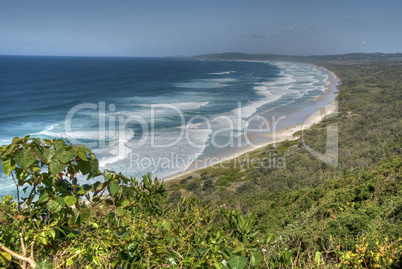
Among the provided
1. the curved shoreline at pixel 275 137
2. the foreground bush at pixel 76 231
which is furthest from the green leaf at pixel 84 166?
the curved shoreline at pixel 275 137

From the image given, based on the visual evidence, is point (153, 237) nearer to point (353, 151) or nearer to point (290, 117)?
point (353, 151)

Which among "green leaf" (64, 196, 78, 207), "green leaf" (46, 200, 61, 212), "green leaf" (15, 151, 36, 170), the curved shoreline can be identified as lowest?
the curved shoreline

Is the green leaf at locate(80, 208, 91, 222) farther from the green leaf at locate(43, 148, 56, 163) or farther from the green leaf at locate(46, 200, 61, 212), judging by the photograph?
the green leaf at locate(43, 148, 56, 163)

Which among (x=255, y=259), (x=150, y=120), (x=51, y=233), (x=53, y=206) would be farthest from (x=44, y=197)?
(x=150, y=120)

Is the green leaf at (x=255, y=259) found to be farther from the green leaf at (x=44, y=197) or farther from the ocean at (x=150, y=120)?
the ocean at (x=150, y=120)

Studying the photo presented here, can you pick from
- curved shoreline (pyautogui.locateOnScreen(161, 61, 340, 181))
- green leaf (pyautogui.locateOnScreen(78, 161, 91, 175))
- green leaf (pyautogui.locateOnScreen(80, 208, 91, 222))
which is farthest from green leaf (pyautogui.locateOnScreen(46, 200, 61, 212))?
curved shoreline (pyautogui.locateOnScreen(161, 61, 340, 181))

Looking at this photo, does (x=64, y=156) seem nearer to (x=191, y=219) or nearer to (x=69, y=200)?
(x=69, y=200)
